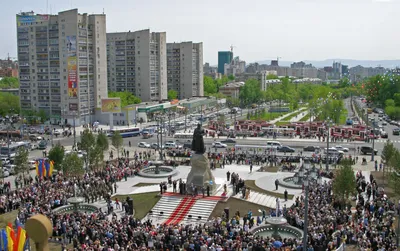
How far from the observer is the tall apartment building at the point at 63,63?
8869 centimetres

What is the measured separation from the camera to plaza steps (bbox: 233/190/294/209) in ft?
118

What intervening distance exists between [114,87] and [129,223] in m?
96.1

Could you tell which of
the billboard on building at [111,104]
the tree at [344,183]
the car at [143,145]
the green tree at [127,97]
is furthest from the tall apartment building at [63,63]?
the tree at [344,183]

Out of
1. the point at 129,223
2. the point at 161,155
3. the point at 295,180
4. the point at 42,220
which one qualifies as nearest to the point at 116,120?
the point at 161,155

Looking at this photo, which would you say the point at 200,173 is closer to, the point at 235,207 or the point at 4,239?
the point at 235,207

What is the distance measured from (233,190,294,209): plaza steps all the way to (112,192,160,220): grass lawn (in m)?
6.77

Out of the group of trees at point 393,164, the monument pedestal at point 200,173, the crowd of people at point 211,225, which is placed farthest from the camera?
the monument pedestal at point 200,173

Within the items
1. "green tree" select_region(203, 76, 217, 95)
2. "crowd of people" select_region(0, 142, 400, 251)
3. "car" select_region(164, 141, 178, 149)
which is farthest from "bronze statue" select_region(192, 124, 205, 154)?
"green tree" select_region(203, 76, 217, 95)

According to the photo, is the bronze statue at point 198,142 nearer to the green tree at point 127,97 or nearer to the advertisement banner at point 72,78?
the advertisement banner at point 72,78

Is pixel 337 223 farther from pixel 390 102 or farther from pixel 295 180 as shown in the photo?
pixel 390 102

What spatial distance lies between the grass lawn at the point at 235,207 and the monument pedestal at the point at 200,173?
2182mm

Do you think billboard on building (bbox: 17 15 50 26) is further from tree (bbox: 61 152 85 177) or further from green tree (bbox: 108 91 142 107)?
tree (bbox: 61 152 85 177)

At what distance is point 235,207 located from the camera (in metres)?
35.1

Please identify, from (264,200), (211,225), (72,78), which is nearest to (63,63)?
(72,78)
